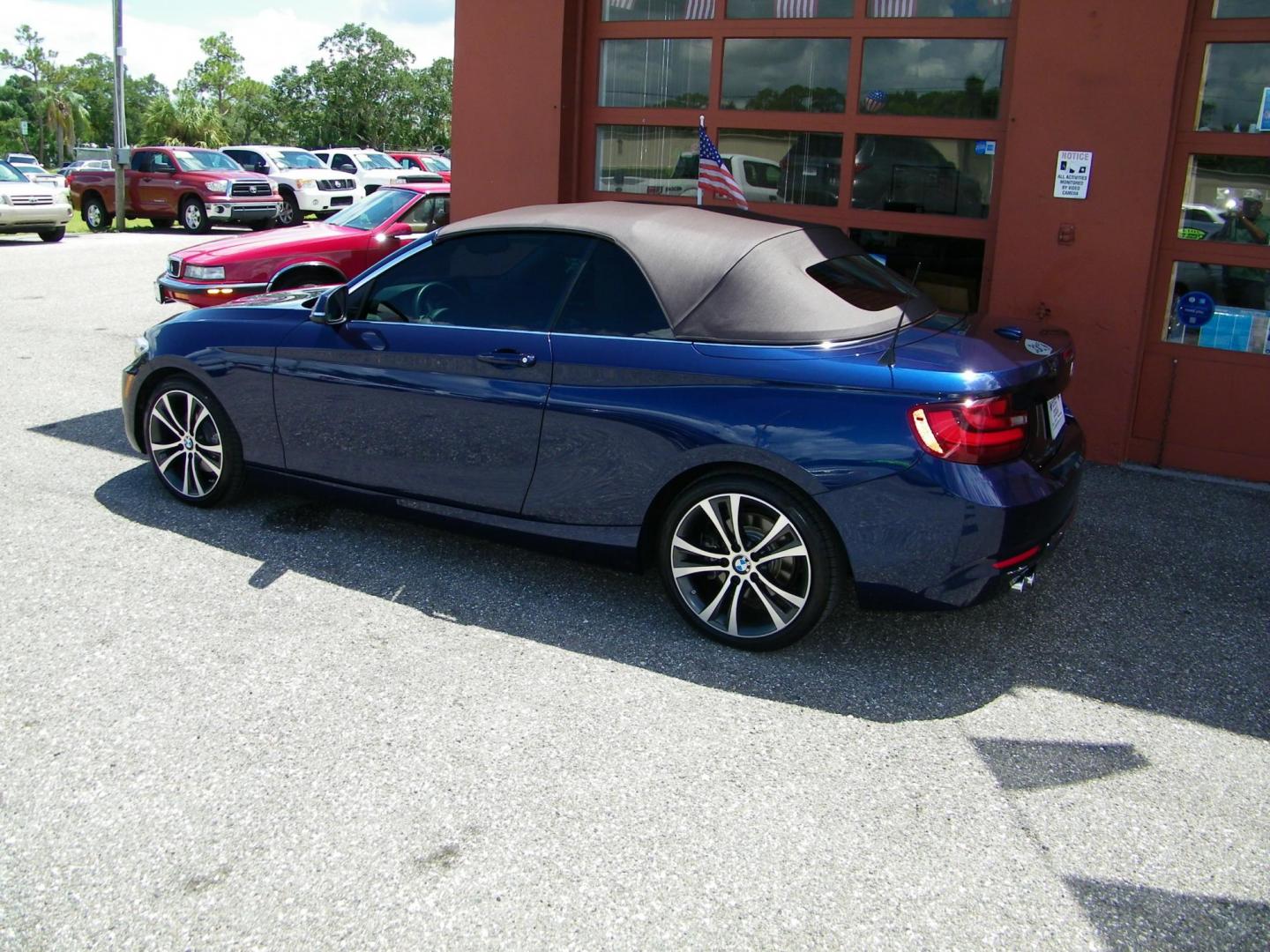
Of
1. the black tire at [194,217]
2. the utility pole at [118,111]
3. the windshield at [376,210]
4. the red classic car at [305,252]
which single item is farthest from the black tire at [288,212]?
the windshield at [376,210]

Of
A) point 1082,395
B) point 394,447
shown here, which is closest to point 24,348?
point 394,447

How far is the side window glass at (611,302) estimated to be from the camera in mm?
4316

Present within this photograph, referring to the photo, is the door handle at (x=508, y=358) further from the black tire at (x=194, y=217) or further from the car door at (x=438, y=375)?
the black tire at (x=194, y=217)

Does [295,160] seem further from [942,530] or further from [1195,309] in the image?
[942,530]

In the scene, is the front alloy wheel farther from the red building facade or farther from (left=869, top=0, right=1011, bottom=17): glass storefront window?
(left=869, top=0, right=1011, bottom=17): glass storefront window

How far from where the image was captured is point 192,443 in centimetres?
541

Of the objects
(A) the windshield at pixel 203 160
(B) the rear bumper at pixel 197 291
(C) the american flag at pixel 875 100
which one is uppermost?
(C) the american flag at pixel 875 100

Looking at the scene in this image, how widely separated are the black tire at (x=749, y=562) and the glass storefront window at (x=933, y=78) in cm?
432

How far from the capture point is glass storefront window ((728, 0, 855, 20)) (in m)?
7.52

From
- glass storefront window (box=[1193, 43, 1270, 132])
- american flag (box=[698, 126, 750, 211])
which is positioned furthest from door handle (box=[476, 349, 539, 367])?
glass storefront window (box=[1193, 43, 1270, 132])

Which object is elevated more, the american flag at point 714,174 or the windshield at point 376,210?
the american flag at point 714,174

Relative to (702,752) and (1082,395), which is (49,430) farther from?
(1082,395)

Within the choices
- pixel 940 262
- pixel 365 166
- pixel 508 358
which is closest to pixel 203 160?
pixel 365 166

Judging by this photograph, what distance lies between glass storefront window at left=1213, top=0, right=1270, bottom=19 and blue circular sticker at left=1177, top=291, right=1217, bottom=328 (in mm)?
1574
